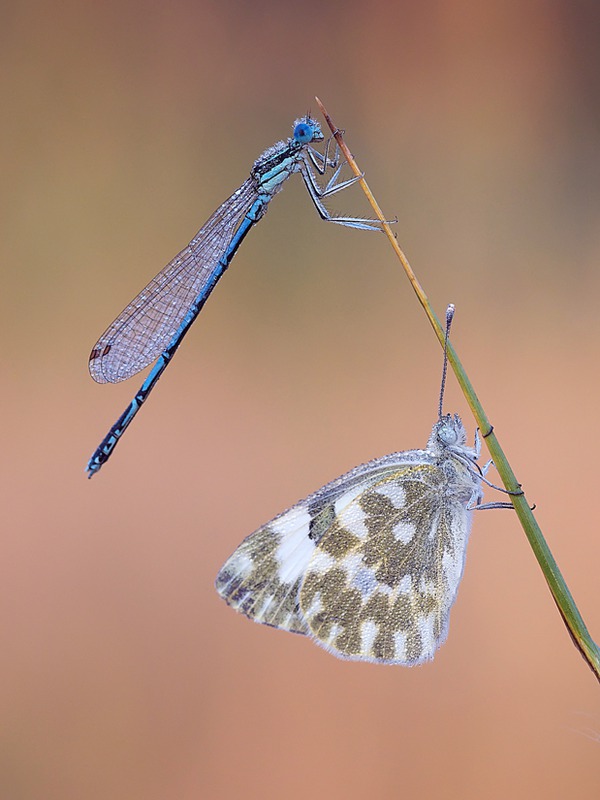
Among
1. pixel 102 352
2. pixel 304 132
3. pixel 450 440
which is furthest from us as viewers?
pixel 102 352

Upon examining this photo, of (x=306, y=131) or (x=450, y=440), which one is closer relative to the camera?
(x=450, y=440)

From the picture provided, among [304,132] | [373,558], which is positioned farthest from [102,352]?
[373,558]

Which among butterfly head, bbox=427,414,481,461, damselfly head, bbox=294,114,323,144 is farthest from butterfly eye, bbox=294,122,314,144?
butterfly head, bbox=427,414,481,461

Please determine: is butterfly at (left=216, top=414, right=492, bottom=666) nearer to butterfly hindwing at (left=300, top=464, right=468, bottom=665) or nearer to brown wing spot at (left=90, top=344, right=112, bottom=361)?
butterfly hindwing at (left=300, top=464, right=468, bottom=665)

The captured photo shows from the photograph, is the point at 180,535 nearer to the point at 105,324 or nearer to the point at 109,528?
the point at 109,528

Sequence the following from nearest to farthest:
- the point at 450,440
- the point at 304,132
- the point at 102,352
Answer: the point at 450,440 < the point at 304,132 < the point at 102,352

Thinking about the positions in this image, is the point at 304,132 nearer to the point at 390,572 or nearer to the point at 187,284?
the point at 187,284
